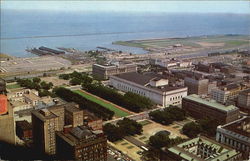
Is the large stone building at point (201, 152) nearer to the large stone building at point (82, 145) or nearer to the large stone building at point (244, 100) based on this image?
the large stone building at point (82, 145)

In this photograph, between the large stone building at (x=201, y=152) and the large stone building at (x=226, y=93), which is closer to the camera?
the large stone building at (x=201, y=152)

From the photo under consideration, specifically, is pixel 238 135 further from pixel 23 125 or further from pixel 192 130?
pixel 23 125

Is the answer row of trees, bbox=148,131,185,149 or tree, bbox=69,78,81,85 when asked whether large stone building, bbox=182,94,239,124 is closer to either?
row of trees, bbox=148,131,185,149

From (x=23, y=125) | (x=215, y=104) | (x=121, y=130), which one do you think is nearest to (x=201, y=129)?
(x=215, y=104)

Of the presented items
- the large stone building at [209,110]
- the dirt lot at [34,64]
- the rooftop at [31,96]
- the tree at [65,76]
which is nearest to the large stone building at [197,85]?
the large stone building at [209,110]

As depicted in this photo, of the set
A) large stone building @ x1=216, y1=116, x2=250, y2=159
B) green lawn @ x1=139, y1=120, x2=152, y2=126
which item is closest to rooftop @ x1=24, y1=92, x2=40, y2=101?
green lawn @ x1=139, y1=120, x2=152, y2=126

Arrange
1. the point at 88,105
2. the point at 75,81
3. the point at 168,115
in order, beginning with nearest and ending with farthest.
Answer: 1. the point at 168,115
2. the point at 88,105
3. the point at 75,81
